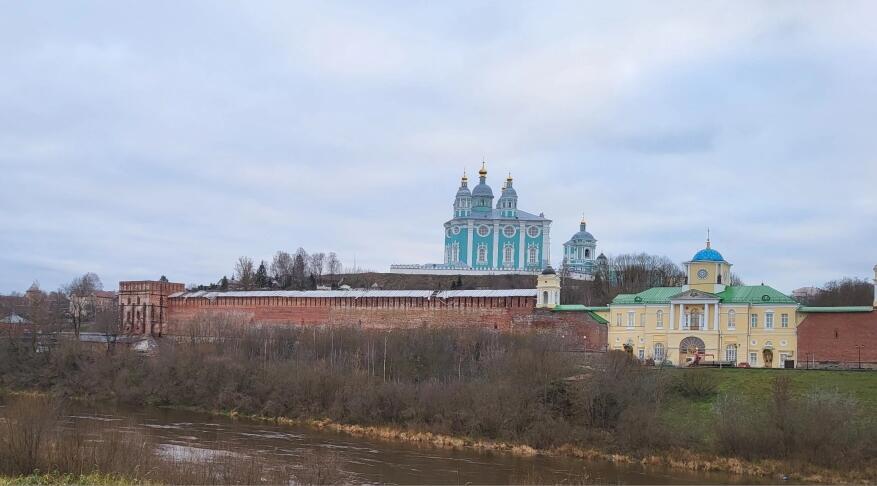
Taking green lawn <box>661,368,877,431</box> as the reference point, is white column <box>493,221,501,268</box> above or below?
above

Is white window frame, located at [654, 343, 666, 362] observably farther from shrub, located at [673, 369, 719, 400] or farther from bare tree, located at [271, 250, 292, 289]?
bare tree, located at [271, 250, 292, 289]

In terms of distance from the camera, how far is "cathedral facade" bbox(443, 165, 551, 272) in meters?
64.2

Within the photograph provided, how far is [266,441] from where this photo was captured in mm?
22844

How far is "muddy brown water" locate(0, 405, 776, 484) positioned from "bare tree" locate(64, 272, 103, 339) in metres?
17.4

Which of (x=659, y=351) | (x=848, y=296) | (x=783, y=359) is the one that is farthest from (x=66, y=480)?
(x=848, y=296)

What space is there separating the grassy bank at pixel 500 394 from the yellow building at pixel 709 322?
3795 millimetres

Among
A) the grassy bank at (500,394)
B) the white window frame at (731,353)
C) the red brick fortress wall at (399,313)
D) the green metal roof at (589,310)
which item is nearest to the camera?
the grassy bank at (500,394)

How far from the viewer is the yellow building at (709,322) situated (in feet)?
94.9

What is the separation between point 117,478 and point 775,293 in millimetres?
23059

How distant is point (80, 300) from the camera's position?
54844 mm

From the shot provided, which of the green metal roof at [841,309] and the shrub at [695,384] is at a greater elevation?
the green metal roof at [841,309]

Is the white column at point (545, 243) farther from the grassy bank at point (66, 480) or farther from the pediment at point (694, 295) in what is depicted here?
the grassy bank at point (66, 480)

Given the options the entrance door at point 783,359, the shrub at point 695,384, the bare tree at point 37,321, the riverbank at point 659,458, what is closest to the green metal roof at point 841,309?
the entrance door at point 783,359

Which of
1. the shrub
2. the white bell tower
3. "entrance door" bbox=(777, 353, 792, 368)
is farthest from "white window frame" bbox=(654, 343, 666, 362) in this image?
the shrub
